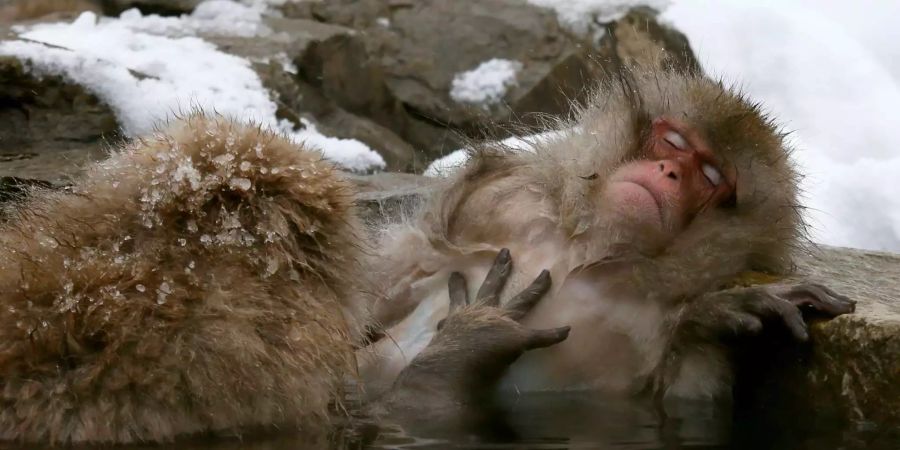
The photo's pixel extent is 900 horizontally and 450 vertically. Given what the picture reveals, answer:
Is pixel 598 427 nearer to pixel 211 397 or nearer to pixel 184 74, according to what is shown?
pixel 211 397

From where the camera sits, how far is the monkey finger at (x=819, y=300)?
276 cm

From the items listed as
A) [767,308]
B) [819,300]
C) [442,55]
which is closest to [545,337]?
[767,308]

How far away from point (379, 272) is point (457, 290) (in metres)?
0.28

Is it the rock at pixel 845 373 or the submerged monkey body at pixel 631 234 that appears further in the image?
the submerged monkey body at pixel 631 234

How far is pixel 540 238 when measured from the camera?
3.22m

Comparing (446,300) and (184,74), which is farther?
(184,74)

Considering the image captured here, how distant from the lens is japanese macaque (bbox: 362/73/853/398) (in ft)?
9.55

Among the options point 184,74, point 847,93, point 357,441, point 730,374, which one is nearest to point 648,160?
point 730,374

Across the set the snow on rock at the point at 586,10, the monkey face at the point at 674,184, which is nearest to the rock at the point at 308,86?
the snow on rock at the point at 586,10

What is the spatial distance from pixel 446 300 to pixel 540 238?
1.00 feet

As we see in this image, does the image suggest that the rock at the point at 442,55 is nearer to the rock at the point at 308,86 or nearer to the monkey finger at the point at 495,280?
the rock at the point at 308,86

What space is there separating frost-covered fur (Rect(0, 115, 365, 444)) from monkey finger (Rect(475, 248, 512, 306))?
0.58 metres

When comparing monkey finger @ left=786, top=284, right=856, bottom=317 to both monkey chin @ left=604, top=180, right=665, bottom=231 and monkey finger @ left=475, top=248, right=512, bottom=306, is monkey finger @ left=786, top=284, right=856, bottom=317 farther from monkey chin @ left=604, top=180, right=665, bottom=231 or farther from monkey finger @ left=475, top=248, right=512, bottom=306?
monkey finger @ left=475, top=248, right=512, bottom=306

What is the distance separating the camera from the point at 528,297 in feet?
9.79
